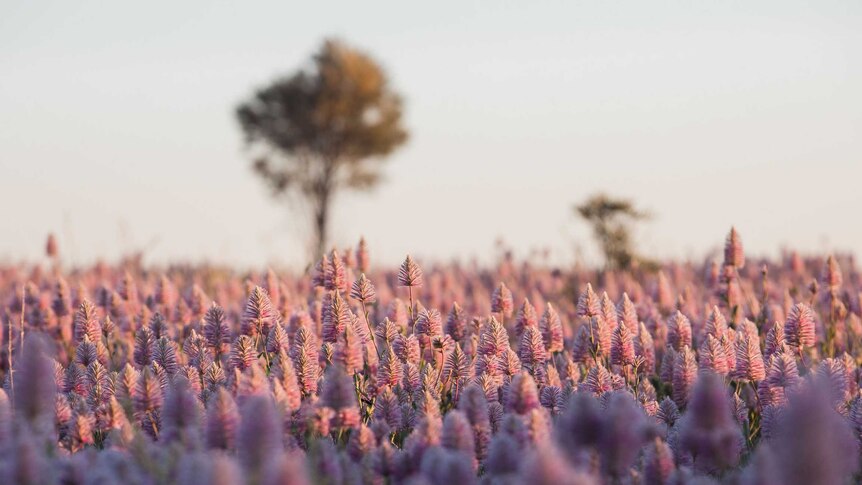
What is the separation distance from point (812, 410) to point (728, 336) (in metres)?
2.88

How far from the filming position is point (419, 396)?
4617mm

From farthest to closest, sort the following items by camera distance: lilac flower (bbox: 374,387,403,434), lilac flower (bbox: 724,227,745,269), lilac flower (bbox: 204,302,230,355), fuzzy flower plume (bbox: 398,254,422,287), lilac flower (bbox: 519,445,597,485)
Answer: lilac flower (bbox: 724,227,745,269) < lilac flower (bbox: 204,302,230,355) < fuzzy flower plume (bbox: 398,254,422,287) < lilac flower (bbox: 374,387,403,434) < lilac flower (bbox: 519,445,597,485)

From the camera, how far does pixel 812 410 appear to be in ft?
7.80

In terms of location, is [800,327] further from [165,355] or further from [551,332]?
[165,355]

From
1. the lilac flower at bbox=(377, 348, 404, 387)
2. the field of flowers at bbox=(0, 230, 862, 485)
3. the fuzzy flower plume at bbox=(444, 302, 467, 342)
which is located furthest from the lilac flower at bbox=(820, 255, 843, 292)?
the lilac flower at bbox=(377, 348, 404, 387)

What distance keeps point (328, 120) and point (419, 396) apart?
40575 mm

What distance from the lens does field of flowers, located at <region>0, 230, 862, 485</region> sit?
2.93 m

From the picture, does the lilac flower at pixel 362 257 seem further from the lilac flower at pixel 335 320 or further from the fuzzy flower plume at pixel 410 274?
the lilac flower at pixel 335 320

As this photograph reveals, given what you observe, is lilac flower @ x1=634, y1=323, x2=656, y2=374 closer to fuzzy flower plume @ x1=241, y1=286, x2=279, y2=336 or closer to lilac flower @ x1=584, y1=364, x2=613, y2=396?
lilac flower @ x1=584, y1=364, x2=613, y2=396

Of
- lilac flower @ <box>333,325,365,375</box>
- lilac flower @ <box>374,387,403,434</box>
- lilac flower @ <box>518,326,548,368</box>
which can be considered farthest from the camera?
lilac flower @ <box>518,326,548,368</box>

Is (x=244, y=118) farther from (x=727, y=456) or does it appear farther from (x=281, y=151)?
(x=727, y=456)

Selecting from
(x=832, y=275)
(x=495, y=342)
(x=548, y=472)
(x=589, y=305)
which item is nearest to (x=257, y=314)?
(x=495, y=342)

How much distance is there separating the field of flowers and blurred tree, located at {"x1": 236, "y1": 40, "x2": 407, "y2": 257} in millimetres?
36681

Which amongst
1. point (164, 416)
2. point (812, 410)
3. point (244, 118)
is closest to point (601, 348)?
point (164, 416)
